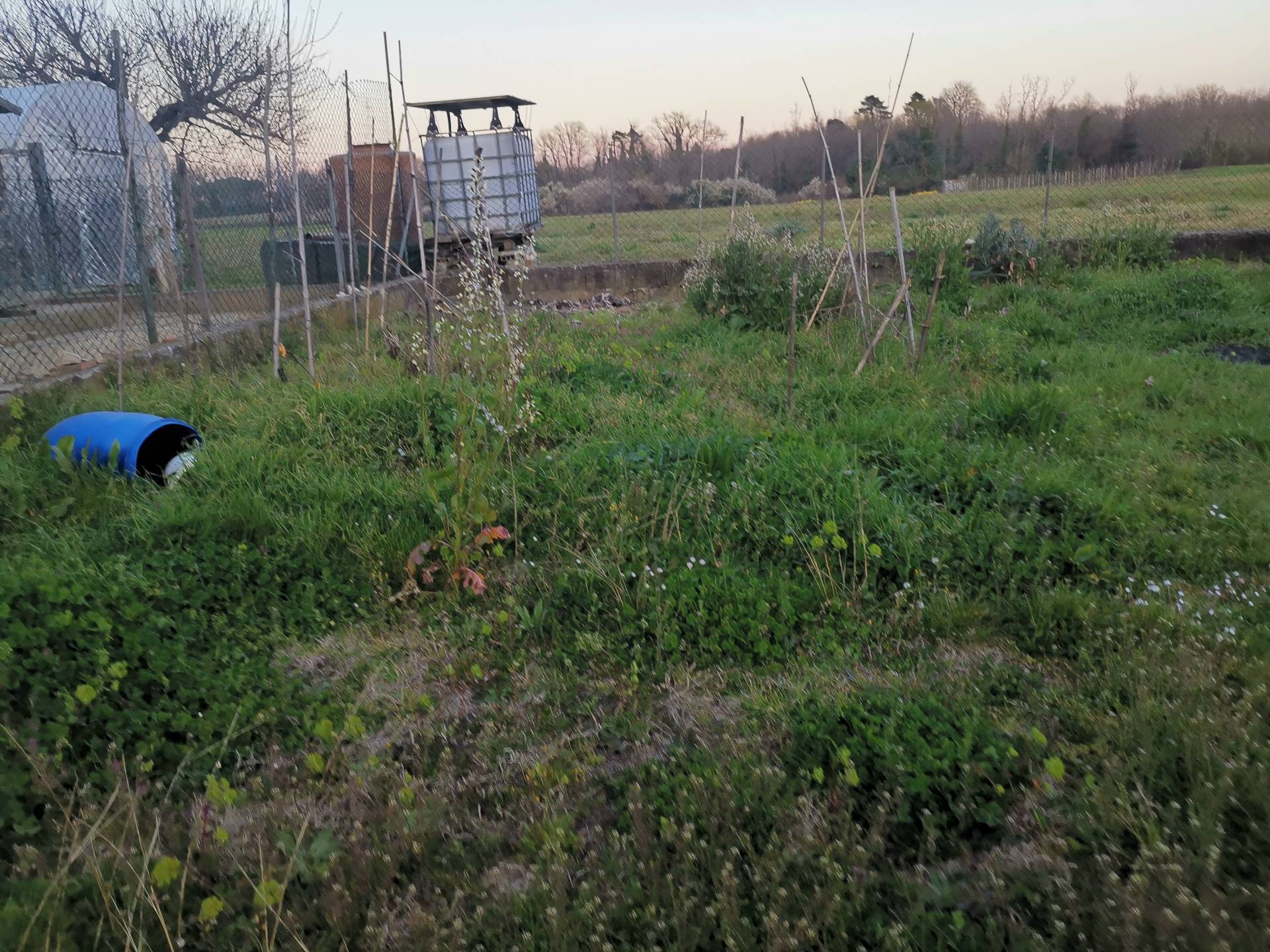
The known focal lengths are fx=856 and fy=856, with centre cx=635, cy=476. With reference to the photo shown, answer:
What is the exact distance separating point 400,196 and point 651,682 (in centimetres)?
922

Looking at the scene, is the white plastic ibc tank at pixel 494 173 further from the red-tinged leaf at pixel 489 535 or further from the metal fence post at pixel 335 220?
the red-tinged leaf at pixel 489 535

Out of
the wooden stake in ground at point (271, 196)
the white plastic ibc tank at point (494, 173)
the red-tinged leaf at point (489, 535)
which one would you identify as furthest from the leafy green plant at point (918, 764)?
the white plastic ibc tank at point (494, 173)

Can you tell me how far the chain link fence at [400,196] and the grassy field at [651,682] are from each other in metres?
1.65

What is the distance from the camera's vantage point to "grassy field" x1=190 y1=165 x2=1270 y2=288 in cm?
1216

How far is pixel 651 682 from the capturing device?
2939mm

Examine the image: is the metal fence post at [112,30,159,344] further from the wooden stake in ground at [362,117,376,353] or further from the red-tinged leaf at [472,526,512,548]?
the red-tinged leaf at [472,526,512,548]

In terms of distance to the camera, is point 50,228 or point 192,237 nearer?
point 192,237

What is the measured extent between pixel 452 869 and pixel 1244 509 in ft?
12.0

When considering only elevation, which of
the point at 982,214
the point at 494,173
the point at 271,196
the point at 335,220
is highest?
the point at 494,173

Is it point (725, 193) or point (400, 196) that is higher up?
point (725, 193)

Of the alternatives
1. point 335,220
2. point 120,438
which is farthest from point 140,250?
point 120,438

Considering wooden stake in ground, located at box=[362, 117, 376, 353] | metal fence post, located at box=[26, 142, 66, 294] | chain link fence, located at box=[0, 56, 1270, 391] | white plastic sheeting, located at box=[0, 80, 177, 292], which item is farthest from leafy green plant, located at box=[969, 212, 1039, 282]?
metal fence post, located at box=[26, 142, 66, 294]

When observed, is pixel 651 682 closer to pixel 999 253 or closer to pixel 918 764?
pixel 918 764

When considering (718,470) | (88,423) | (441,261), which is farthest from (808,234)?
(88,423)
